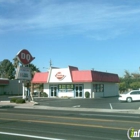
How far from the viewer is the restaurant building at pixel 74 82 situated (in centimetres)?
5081

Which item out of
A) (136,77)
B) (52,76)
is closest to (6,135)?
(52,76)

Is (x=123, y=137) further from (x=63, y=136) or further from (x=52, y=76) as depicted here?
(x=52, y=76)

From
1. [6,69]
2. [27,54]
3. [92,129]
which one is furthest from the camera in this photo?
[6,69]

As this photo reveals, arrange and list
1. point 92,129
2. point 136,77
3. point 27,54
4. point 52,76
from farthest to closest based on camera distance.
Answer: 1. point 136,77
2. point 52,76
3. point 27,54
4. point 92,129

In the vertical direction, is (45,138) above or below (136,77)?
below

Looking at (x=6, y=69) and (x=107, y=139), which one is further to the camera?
(x=6, y=69)

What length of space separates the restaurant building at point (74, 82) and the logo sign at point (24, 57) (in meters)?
12.9

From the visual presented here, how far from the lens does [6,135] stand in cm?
1080

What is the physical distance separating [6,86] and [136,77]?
139 ft

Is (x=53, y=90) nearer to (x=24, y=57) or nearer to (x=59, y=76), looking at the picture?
(x=59, y=76)

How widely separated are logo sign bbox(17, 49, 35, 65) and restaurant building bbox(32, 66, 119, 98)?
42.5ft

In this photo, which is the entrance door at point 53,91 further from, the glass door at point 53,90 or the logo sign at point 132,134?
the logo sign at point 132,134

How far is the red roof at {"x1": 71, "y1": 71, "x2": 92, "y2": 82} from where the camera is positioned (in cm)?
4966

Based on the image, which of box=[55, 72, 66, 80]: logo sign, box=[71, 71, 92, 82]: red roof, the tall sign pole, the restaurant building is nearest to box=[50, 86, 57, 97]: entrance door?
the restaurant building
